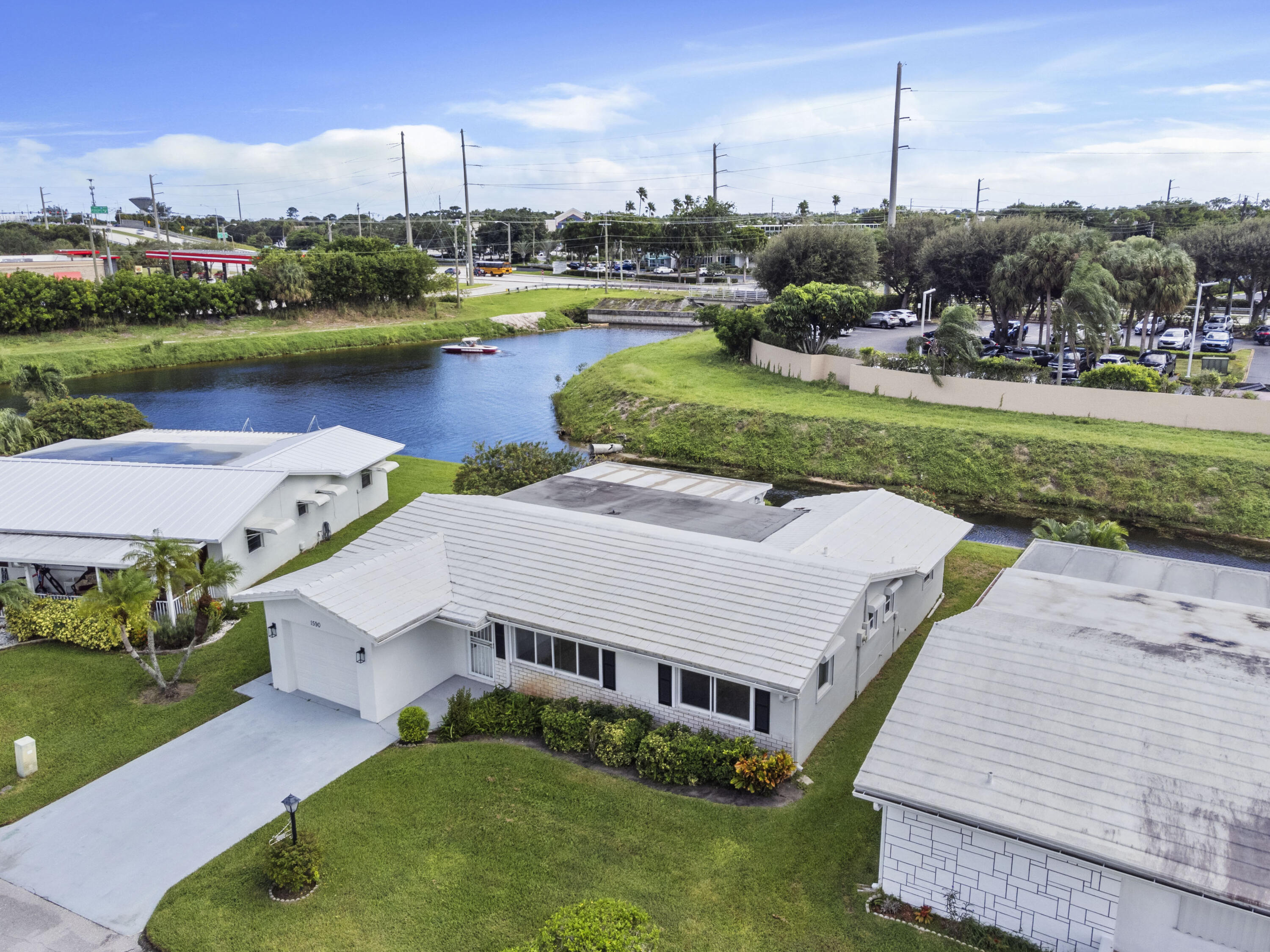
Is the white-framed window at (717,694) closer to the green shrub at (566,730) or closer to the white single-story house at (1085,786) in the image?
the green shrub at (566,730)

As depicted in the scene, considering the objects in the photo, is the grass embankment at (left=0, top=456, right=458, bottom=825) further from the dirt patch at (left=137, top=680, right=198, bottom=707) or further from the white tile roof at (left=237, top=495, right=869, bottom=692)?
the white tile roof at (left=237, top=495, right=869, bottom=692)

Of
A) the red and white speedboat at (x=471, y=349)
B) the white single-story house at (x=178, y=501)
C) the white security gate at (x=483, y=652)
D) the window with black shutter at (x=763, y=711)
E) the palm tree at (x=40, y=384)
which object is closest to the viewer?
the window with black shutter at (x=763, y=711)

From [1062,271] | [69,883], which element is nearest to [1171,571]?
[69,883]

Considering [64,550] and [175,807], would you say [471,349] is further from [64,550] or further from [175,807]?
[175,807]

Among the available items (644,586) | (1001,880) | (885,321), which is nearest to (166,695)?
(644,586)

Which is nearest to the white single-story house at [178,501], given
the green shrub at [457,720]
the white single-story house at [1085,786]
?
the green shrub at [457,720]

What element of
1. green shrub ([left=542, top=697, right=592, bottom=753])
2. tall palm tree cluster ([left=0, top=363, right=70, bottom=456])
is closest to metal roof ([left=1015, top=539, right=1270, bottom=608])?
green shrub ([left=542, top=697, right=592, bottom=753])

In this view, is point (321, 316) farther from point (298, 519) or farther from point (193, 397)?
point (298, 519)

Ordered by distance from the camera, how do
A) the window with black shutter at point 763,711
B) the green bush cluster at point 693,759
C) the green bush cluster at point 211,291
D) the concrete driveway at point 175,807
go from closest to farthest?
the concrete driveway at point 175,807 < the green bush cluster at point 693,759 < the window with black shutter at point 763,711 < the green bush cluster at point 211,291
